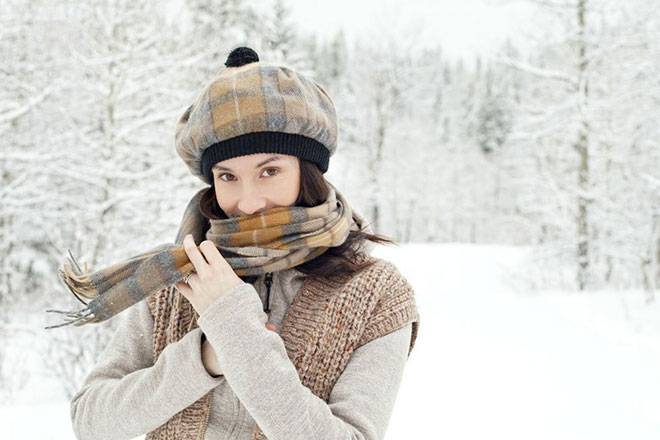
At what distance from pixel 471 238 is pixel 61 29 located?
107ft

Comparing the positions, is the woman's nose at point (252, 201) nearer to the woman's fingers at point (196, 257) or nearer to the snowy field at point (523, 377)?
the woman's fingers at point (196, 257)

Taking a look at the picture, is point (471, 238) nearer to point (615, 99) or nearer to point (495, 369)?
point (615, 99)

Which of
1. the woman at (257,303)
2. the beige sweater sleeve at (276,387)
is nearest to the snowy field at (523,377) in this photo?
the woman at (257,303)

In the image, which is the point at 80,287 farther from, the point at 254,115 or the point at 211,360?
the point at 254,115

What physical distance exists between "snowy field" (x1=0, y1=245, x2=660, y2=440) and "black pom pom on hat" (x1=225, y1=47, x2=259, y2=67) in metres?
3.21

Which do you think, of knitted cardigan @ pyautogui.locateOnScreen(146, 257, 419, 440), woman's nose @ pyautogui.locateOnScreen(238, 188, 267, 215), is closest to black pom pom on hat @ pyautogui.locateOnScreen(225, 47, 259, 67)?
woman's nose @ pyautogui.locateOnScreen(238, 188, 267, 215)

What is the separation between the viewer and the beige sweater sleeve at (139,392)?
126cm

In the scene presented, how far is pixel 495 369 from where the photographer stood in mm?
5223

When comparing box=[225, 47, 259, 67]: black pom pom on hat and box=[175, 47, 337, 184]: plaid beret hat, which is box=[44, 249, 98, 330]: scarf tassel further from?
box=[225, 47, 259, 67]: black pom pom on hat

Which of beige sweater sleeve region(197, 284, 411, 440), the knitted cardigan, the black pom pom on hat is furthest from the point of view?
the black pom pom on hat

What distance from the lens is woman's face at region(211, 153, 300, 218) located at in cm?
138

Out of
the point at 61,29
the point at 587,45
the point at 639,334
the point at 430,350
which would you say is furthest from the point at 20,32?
the point at 587,45

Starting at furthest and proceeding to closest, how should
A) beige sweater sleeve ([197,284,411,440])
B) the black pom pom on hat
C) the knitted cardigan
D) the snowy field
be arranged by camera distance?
the snowy field < the black pom pom on hat < the knitted cardigan < beige sweater sleeve ([197,284,411,440])

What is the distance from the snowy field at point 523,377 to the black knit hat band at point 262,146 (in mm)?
3028
